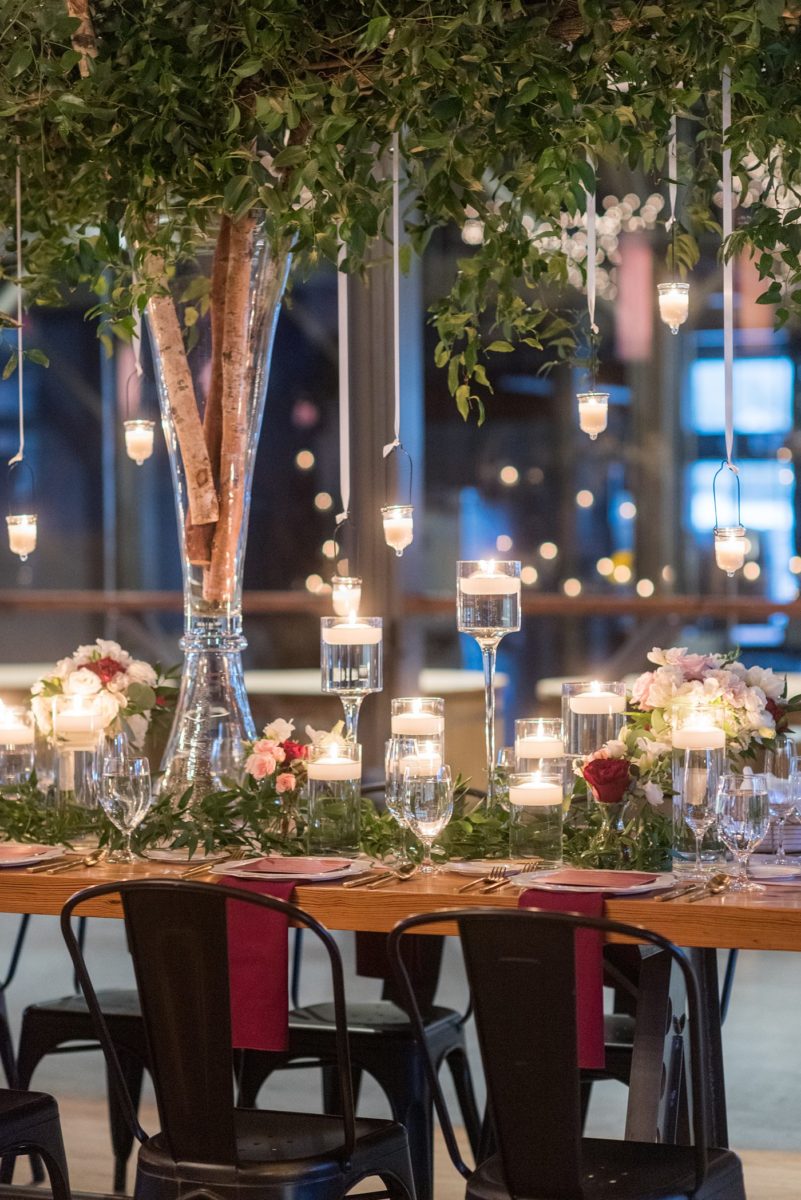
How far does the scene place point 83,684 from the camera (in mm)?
3107

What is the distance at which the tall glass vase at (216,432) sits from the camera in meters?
3.09

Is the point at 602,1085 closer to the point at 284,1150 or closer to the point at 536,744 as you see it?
the point at 536,744

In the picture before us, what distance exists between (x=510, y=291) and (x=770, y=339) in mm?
4530

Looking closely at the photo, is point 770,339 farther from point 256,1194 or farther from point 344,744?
point 256,1194

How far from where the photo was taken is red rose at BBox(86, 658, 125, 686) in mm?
3162

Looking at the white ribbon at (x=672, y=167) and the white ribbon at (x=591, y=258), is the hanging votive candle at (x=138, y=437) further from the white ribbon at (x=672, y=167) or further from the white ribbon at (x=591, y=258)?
the white ribbon at (x=672, y=167)

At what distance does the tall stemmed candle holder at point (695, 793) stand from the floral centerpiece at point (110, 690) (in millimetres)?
1099

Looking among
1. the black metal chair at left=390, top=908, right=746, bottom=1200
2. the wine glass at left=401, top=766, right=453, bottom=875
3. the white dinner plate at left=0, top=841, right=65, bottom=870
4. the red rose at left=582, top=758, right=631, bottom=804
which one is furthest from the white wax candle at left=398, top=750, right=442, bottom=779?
the white dinner plate at left=0, top=841, right=65, bottom=870

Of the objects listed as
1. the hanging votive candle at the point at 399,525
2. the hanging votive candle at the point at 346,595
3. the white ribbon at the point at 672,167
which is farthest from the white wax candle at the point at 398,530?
the white ribbon at the point at 672,167

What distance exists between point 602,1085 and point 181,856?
220cm

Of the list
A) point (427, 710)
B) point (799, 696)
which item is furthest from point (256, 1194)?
point (799, 696)

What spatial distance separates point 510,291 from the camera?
314cm

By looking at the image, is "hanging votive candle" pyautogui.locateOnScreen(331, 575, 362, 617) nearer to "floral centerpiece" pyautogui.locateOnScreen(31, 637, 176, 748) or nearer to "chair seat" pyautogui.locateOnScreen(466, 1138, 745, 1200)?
"floral centerpiece" pyautogui.locateOnScreen(31, 637, 176, 748)

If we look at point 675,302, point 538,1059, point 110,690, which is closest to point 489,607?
point 675,302
